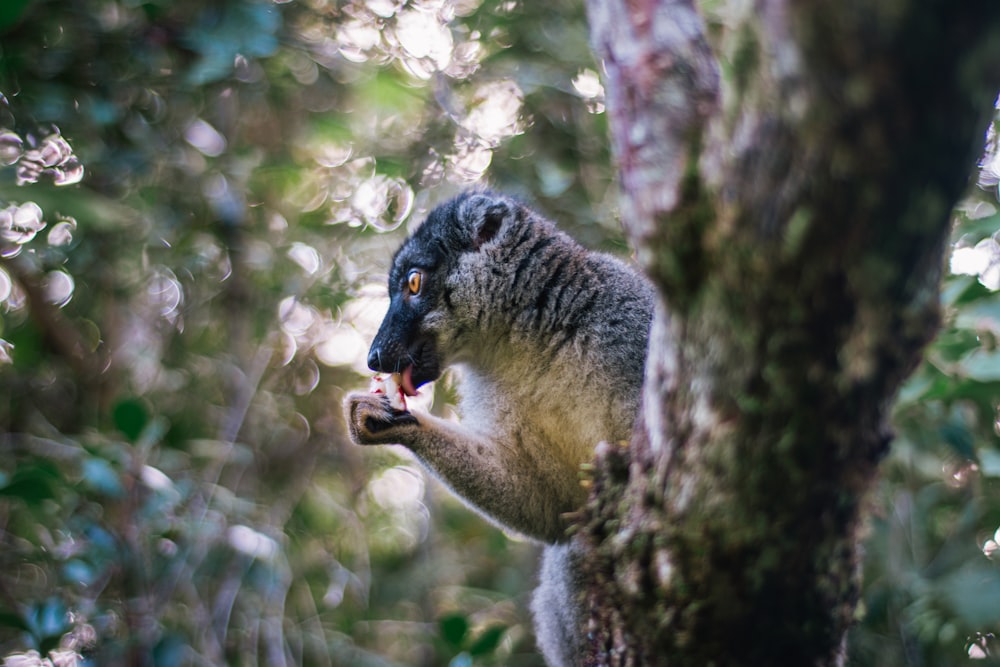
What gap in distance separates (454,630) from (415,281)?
6.20ft

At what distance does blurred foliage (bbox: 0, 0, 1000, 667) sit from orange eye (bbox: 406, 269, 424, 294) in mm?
1526

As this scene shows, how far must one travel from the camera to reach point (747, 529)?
1.60m

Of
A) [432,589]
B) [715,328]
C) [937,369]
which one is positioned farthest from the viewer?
[432,589]

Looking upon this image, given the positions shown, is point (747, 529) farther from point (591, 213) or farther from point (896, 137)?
point (591, 213)

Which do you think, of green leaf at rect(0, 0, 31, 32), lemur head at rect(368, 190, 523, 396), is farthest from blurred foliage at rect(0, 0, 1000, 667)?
lemur head at rect(368, 190, 523, 396)

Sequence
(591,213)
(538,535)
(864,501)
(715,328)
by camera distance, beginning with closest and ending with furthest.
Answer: (715,328)
(864,501)
(538,535)
(591,213)

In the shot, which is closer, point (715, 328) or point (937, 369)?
point (715, 328)

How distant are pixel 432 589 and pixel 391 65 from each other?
13.0 feet

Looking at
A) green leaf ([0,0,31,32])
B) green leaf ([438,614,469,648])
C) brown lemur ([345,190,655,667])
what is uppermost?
green leaf ([0,0,31,32])

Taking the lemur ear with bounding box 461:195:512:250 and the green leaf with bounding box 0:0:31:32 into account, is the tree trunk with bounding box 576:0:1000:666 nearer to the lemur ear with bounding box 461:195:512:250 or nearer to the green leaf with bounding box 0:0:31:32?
the lemur ear with bounding box 461:195:512:250

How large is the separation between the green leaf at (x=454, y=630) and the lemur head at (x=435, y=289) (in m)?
1.43

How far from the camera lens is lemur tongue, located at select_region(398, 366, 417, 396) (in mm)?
3615

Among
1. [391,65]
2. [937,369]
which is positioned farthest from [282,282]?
[937,369]

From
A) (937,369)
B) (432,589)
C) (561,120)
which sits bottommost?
(432,589)
